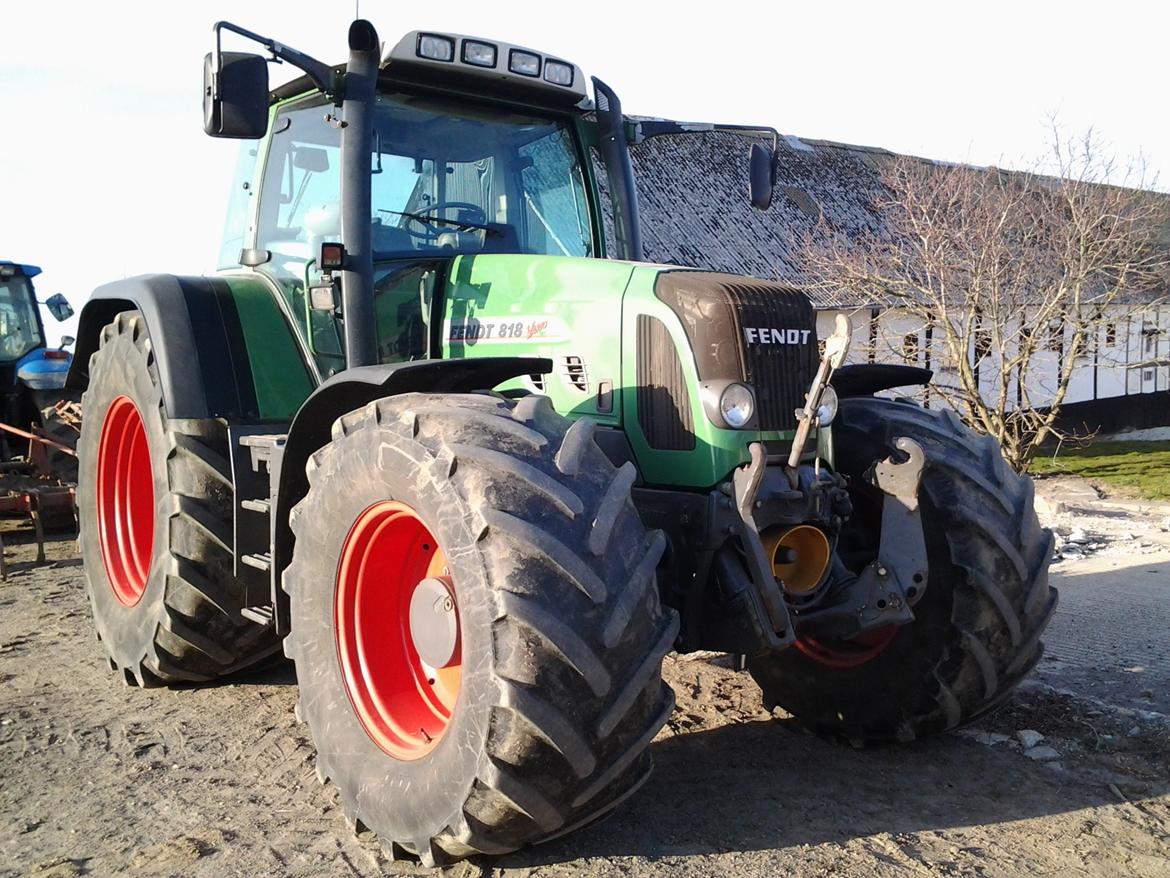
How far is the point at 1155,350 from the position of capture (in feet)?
84.7

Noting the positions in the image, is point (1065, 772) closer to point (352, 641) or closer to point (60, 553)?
point (352, 641)

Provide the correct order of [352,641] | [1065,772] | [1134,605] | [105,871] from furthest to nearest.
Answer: [1134,605] < [1065,772] < [352,641] < [105,871]

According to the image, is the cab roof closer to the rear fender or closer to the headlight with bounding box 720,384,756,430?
the rear fender

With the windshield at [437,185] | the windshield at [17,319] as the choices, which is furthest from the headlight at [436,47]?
the windshield at [17,319]

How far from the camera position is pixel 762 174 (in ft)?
17.2

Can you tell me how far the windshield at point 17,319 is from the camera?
11867 mm

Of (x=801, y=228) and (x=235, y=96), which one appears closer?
(x=235, y=96)

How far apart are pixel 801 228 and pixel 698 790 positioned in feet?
69.2

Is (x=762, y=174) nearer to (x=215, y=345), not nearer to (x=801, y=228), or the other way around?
(x=215, y=345)

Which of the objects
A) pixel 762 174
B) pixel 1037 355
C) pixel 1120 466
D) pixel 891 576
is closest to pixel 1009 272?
pixel 1037 355

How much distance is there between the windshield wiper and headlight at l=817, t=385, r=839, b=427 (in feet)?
5.37

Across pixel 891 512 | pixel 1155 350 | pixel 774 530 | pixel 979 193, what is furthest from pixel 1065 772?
pixel 1155 350

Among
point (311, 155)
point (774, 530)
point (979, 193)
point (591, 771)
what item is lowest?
point (591, 771)

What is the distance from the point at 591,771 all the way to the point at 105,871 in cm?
152
